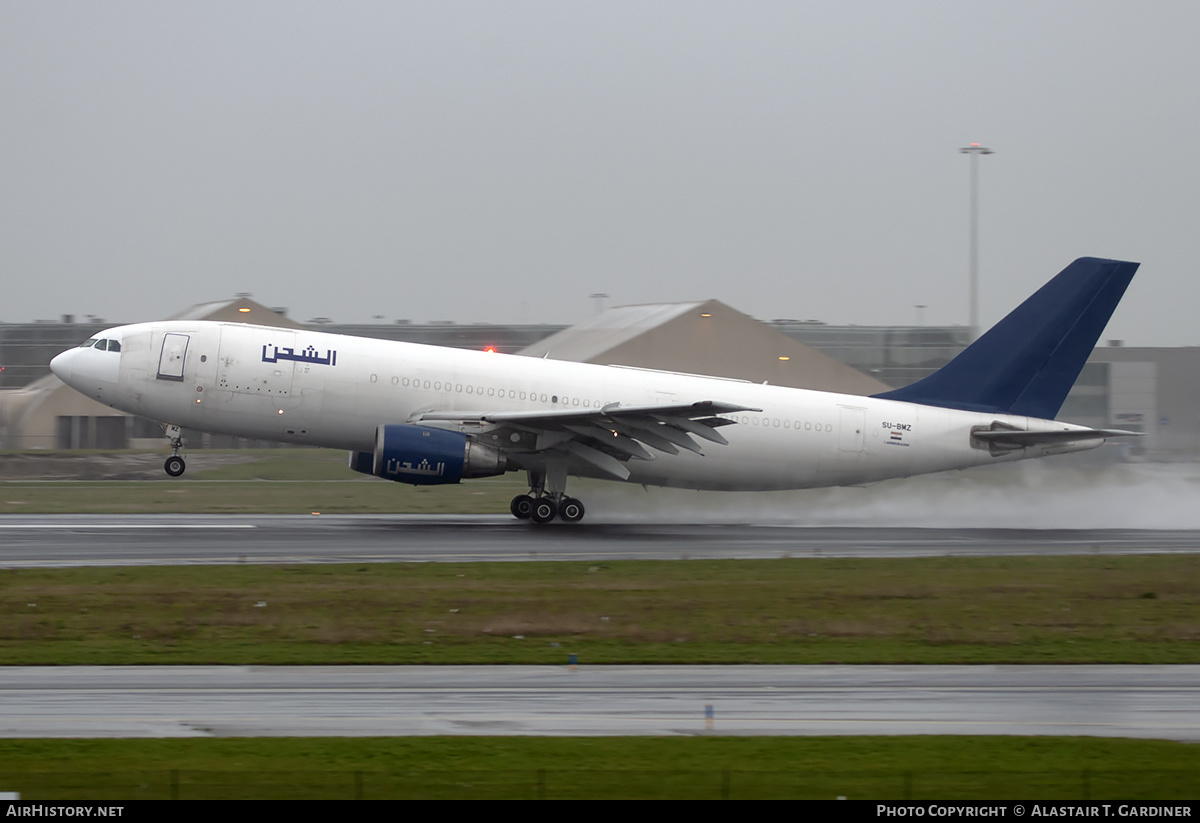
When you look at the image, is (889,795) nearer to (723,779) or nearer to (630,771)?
(723,779)

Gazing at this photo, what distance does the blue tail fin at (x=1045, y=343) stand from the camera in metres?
30.6

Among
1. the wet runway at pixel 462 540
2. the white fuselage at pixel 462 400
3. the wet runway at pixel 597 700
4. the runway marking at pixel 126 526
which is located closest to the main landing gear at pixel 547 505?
the wet runway at pixel 462 540

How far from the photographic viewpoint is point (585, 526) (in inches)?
1158

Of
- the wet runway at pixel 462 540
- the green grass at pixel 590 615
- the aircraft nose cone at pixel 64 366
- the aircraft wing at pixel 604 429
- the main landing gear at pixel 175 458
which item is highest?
the aircraft nose cone at pixel 64 366

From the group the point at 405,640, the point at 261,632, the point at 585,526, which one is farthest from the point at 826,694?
the point at 585,526

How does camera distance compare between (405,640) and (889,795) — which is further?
(405,640)

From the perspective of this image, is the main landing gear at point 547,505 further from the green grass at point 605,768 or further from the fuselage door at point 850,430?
the green grass at point 605,768

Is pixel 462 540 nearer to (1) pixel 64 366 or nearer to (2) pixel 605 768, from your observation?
(1) pixel 64 366

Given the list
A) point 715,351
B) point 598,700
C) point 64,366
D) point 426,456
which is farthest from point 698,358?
point 598,700

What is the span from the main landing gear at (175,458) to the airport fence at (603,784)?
1910cm

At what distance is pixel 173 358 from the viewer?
1083 inches

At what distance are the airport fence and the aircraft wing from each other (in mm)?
17350

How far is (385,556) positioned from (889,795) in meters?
14.9
